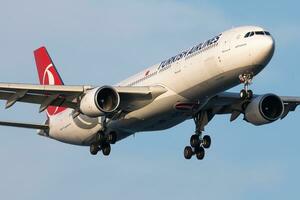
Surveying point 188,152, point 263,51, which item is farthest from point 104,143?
point 263,51

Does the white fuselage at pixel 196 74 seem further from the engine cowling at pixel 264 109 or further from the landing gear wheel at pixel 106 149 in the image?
the engine cowling at pixel 264 109

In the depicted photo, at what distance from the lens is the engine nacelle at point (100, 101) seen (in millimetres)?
50562

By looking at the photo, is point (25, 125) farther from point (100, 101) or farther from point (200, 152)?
point (200, 152)

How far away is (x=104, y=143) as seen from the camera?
54562mm

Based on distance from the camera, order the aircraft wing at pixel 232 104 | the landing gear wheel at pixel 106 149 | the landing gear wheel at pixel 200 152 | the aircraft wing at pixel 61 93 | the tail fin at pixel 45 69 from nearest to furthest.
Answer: the aircraft wing at pixel 61 93 < the aircraft wing at pixel 232 104 < the landing gear wheel at pixel 106 149 < the landing gear wheel at pixel 200 152 < the tail fin at pixel 45 69

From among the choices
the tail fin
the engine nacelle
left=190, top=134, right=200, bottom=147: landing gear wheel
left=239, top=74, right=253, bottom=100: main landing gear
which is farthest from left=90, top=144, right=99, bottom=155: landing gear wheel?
left=239, top=74, right=253, bottom=100: main landing gear

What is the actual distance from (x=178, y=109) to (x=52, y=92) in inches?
257

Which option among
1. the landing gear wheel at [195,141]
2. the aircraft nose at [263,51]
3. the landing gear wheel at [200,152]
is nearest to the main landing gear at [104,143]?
the landing gear wheel at [195,141]

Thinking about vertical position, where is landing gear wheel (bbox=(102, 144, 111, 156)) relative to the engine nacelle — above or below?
below

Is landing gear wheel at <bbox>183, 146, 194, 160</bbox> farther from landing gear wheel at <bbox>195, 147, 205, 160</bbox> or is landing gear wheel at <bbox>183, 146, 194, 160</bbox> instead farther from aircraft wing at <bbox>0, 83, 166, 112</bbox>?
aircraft wing at <bbox>0, 83, 166, 112</bbox>

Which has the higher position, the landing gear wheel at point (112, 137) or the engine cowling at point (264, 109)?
the engine cowling at point (264, 109)

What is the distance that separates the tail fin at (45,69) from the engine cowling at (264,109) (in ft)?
42.1

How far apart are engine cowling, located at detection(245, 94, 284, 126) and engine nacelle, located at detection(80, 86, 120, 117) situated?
821 cm

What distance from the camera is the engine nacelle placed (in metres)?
50.6
